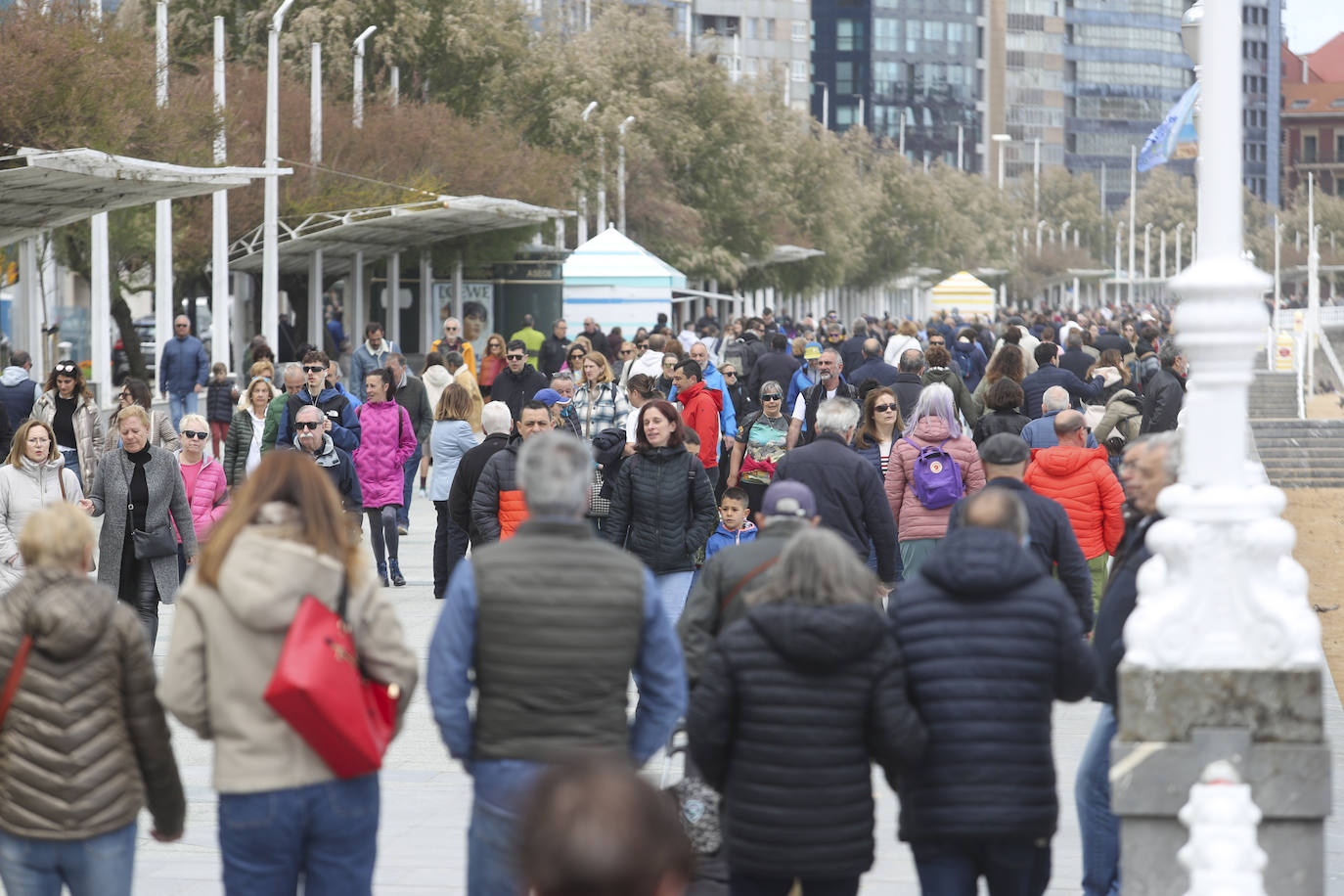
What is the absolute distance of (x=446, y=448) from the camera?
Result: 13.8 metres

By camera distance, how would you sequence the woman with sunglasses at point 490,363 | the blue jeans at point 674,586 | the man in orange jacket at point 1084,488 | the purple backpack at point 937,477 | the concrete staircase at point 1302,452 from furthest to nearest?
the concrete staircase at point 1302,452 < the woman with sunglasses at point 490,363 < the purple backpack at point 937,477 < the man in orange jacket at point 1084,488 < the blue jeans at point 674,586

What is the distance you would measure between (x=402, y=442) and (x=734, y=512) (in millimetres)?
4725

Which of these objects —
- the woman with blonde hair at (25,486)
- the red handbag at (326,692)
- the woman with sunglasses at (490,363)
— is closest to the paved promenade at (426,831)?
the woman with blonde hair at (25,486)

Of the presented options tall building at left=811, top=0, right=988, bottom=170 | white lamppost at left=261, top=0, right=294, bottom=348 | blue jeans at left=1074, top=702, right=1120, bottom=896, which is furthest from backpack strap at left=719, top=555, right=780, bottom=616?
tall building at left=811, top=0, right=988, bottom=170

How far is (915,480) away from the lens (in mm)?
10797

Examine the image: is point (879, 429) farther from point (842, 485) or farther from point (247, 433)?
point (247, 433)

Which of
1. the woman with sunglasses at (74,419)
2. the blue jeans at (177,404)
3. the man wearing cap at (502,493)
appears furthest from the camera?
the blue jeans at (177,404)

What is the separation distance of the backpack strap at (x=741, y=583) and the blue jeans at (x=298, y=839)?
1499mm

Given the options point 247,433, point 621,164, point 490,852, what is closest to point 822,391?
point 247,433

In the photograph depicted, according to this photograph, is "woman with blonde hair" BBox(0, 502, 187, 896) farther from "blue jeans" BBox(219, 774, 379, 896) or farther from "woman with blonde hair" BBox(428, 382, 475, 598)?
"woman with blonde hair" BBox(428, 382, 475, 598)

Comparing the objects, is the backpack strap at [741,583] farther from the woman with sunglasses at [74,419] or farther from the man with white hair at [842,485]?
the woman with sunglasses at [74,419]

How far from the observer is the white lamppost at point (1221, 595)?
5.25m

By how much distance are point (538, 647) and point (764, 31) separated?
454 ft

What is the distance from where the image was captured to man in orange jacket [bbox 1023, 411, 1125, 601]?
1057 cm
